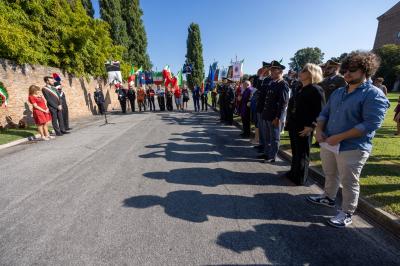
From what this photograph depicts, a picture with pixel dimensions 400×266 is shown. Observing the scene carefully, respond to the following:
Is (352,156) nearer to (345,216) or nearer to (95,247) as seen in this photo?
(345,216)

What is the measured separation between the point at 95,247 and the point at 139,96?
54.4 feet

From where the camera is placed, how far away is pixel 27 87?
1107 centimetres

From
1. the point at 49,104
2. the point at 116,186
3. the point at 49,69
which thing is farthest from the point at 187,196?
the point at 49,69

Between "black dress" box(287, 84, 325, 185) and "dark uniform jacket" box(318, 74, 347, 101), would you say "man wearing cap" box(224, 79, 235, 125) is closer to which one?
"dark uniform jacket" box(318, 74, 347, 101)

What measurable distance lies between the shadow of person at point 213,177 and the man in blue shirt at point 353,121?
1.42 meters

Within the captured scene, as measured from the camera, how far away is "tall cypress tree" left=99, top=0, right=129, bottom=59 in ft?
91.8

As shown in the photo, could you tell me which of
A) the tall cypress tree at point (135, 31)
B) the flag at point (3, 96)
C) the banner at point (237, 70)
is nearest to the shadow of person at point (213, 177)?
the flag at point (3, 96)

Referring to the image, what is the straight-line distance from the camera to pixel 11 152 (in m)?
6.98

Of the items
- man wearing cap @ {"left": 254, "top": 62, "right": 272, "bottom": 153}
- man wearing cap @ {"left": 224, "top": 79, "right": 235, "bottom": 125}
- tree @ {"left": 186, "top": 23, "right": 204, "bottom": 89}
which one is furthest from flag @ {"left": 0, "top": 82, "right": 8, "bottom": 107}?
tree @ {"left": 186, "top": 23, "right": 204, "bottom": 89}

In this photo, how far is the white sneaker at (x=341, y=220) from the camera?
9.90 ft

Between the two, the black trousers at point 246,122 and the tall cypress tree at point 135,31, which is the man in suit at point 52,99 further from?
the tall cypress tree at point 135,31

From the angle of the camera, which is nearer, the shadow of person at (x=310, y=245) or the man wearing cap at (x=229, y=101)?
the shadow of person at (x=310, y=245)

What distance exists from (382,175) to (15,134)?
10.8 meters

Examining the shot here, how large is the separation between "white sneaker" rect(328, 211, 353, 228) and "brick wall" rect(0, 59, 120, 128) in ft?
37.1
